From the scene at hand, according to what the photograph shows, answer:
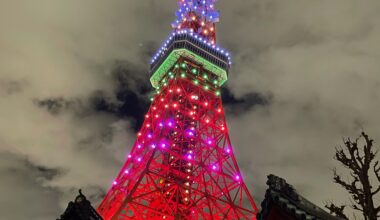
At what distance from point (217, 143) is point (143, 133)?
6.29 m

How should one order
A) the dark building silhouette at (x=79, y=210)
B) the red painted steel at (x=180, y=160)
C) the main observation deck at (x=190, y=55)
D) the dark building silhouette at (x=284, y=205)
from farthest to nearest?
the main observation deck at (x=190, y=55)
the red painted steel at (x=180, y=160)
the dark building silhouette at (x=79, y=210)
the dark building silhouette at (x=284, y=205)

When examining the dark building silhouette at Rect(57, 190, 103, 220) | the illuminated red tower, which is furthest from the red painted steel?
the dark building silhouette at Rect(57, 190, 103, 220)

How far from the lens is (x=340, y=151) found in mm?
9352

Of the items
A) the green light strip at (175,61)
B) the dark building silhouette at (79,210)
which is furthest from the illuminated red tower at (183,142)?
the dark building silhouette at (79,210)

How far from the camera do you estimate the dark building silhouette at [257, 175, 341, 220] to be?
28.7 ft

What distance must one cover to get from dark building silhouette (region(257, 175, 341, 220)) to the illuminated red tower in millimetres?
16032

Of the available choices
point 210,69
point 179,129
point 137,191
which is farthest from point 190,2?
point 137,191

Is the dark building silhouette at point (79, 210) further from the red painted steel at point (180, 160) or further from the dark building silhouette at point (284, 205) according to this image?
the red painted steel at point (180, 160)

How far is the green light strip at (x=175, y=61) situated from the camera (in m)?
34.6

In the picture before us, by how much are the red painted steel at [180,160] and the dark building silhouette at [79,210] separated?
1298 cm

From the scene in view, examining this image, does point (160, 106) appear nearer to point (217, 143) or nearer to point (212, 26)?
point (217, 143)

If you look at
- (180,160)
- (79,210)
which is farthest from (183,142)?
(79,210)

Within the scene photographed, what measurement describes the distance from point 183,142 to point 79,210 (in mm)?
21119

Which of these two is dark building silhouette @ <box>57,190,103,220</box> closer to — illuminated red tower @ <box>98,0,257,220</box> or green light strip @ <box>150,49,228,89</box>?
illuminated red tower @ <box>98,0,257,220</box>
